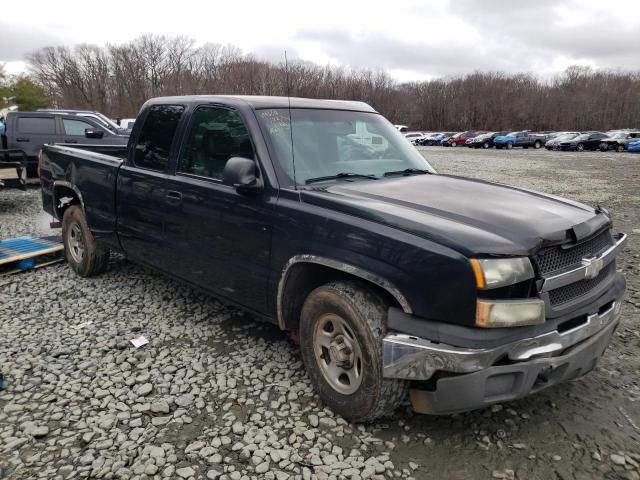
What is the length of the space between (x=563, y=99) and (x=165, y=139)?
340ft

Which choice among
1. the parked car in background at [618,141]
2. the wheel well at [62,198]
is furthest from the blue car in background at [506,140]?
the wheel well at [62,198]

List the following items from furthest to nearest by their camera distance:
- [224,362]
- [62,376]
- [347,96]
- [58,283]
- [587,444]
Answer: [347,96] < [58,283] < [224,362] < [62,376] < [587,444]

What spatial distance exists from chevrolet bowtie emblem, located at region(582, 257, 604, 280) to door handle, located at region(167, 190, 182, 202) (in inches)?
115

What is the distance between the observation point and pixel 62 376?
3521mm

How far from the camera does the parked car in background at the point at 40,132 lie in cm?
1209

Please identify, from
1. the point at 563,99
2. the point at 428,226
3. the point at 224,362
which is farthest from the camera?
the point at 563,99

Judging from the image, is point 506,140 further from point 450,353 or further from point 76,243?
point 450,353

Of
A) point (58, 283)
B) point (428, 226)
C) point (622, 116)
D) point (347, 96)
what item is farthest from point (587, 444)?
point (622, 116)

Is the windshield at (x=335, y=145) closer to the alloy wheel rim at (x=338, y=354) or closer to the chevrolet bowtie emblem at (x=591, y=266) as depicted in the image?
the alloy wheel rim at (x=338, y=354)

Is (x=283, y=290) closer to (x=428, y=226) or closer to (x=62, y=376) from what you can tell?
(x=428, y=226)

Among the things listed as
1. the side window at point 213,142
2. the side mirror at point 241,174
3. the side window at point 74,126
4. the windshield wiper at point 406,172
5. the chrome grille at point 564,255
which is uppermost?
the side window at point 74,126

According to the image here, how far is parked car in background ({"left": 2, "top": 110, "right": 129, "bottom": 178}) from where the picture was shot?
12.1 metres

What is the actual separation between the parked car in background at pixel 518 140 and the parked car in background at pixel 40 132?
137 ft

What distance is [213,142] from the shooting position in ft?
12.6
